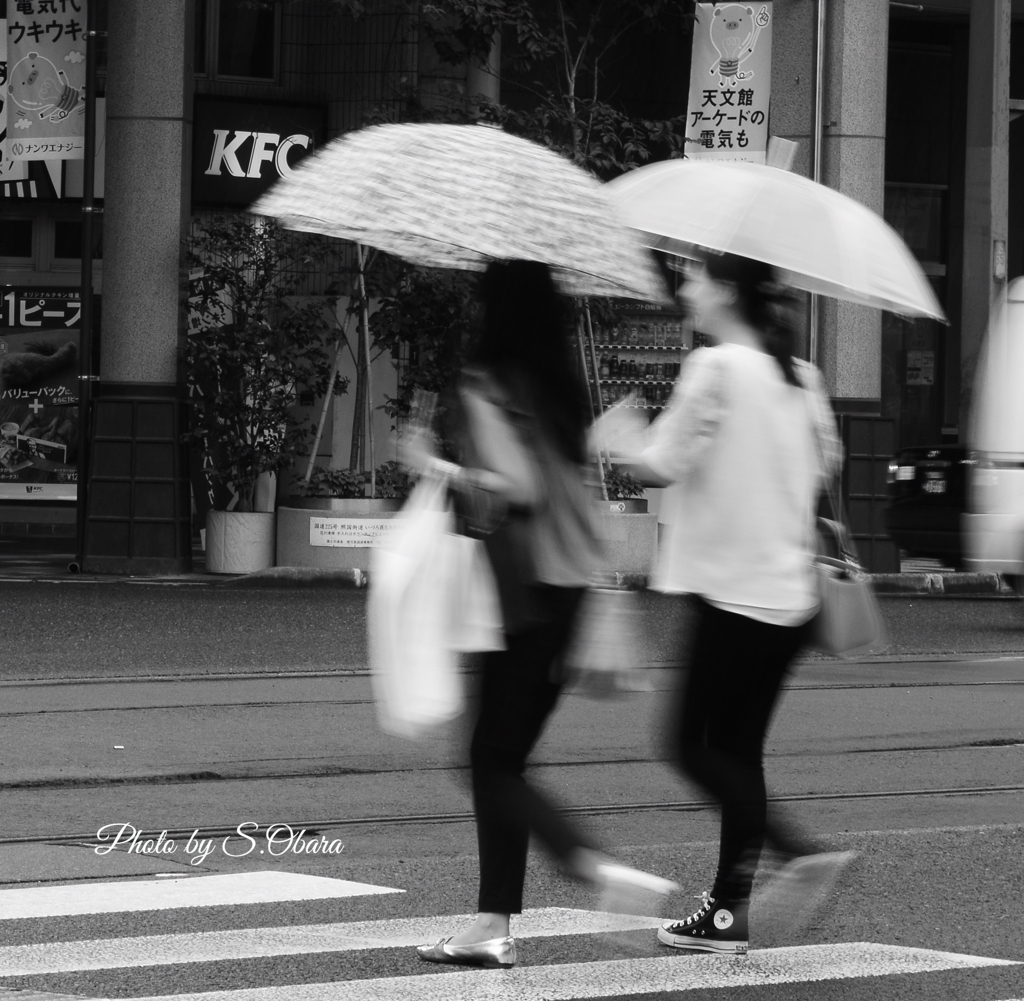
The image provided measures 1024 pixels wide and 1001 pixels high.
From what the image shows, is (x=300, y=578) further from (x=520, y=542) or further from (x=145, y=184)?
(x=520, y=542)

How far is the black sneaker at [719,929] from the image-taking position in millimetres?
4863

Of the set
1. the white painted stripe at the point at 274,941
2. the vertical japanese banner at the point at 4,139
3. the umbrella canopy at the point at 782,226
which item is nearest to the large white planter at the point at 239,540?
the vertical japanese banner at the point at 4,139

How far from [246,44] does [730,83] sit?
528cm

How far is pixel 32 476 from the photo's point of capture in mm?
20766

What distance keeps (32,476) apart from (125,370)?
12.8 ft

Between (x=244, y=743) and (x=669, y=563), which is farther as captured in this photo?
(x=244, y=743)

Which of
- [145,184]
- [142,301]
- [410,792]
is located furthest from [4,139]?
[410,792]

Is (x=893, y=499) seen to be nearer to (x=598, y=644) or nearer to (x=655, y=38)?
(x=655, y=38)

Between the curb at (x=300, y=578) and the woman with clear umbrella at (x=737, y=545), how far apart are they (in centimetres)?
1208

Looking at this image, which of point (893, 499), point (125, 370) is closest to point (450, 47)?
point (125, 370)

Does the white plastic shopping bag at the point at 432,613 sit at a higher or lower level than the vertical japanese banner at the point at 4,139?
lower

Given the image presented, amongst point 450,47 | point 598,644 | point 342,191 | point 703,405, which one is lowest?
point 598,644

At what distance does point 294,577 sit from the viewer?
16812 millimetres

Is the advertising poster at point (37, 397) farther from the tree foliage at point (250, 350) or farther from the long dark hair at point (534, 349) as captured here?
the long dark hair at point (534, 349)
